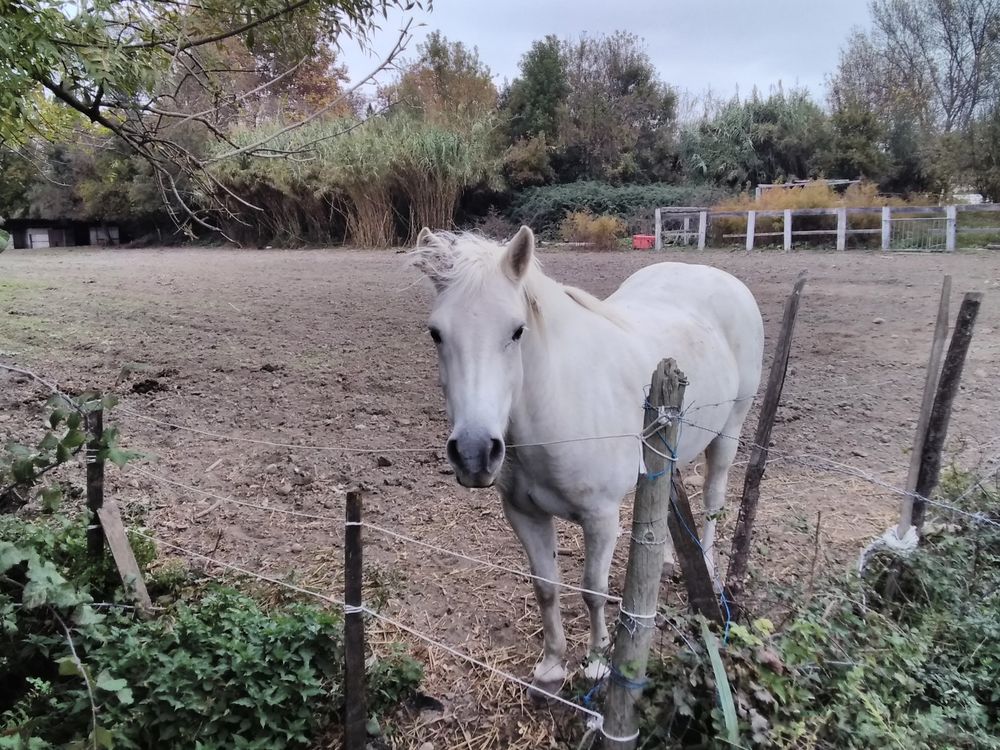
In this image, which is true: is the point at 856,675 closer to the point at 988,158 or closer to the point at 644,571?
the point at 644,571

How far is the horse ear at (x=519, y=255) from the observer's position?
6.14 feet

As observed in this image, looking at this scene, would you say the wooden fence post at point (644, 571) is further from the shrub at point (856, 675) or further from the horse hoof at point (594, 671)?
the horse hoof at point (594, 671)

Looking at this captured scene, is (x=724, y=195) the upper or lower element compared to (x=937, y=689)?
upper

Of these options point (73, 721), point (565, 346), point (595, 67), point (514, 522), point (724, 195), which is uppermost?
point (595, 67)

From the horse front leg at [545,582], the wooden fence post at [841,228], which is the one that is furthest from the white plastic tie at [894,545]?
the wooden fence post at [841,228]

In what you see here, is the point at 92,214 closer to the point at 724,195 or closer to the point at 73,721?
the point at 724,195

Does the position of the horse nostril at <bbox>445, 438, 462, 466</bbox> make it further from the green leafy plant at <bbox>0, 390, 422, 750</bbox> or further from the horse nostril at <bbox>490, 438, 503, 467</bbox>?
the green leafy plant at <bbox>0, 390, 422, 750</bbox>

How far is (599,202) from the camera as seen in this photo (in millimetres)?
18484

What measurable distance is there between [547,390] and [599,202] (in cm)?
1749

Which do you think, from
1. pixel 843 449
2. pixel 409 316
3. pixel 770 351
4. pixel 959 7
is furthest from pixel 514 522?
pixel 959 7

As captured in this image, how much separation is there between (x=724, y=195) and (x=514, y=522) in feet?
62.9

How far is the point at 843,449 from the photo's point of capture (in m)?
4.08

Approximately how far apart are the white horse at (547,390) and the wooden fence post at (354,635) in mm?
384

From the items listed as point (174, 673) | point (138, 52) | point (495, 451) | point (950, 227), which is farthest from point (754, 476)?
point (950, 227)
